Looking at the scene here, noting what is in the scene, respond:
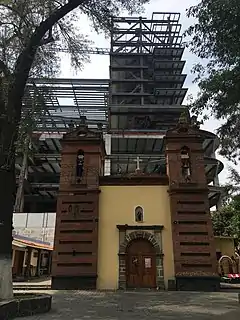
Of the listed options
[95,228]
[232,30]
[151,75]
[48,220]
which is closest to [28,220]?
[48,220]

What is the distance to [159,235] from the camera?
16281 millimetres

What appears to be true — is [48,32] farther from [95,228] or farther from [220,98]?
[95,228]

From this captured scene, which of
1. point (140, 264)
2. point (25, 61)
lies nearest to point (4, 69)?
point (25, 61)

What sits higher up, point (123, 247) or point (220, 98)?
point (220, 98)

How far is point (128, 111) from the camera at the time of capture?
41750 mm

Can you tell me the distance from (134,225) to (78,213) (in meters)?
2.97

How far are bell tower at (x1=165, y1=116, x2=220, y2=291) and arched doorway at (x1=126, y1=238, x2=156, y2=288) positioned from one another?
1223mm

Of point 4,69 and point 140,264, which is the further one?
point 140,264

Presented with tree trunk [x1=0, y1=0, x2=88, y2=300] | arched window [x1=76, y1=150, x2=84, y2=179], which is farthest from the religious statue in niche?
tree trunk [x1=0, y1=0, x2=88, y2=300]

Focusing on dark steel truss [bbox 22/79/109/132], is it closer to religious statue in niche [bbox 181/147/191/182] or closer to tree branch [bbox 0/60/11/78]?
religious statue in niche [bbox 181/147/191/182]

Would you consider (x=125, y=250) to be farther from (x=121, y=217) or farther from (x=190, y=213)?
(x=190, y=213)

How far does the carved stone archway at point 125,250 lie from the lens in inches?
609

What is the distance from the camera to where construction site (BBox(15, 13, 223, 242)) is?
38.1 meters

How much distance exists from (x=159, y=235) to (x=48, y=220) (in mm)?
14651
